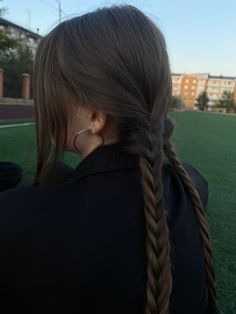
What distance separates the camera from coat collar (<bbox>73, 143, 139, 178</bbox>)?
2.64 feet

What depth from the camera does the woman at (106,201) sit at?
2.46 feet

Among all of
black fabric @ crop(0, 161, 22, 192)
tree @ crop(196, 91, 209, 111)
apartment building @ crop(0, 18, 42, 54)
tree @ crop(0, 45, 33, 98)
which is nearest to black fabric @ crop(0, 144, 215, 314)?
black fabric @ crop(0, 161, 22, 192)

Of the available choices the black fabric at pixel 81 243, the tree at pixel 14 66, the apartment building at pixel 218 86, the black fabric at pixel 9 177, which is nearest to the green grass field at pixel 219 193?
the black fabric at pixel 9 177

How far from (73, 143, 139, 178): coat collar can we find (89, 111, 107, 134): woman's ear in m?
0.06

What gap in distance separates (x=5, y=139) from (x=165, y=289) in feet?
22.1

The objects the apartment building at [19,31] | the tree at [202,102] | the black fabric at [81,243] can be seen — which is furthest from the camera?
the tree at [202,102]

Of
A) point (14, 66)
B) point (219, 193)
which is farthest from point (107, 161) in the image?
point (14, 66)

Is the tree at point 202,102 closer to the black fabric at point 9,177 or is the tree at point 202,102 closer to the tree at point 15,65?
the tree at point 15,65

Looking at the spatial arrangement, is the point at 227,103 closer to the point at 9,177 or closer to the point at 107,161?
the point at 9,177

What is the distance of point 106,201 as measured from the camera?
770mm

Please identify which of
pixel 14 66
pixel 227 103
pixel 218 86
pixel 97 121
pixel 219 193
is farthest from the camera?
pixel 218 86

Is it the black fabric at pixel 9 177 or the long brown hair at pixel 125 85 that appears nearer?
the long brown hair at pixel 125 85

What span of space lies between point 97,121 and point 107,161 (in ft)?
0.40

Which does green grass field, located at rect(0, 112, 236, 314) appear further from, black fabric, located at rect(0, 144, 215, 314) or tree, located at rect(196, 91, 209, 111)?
tree, located at rect(196, 91, 209, 111)
